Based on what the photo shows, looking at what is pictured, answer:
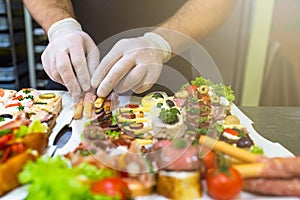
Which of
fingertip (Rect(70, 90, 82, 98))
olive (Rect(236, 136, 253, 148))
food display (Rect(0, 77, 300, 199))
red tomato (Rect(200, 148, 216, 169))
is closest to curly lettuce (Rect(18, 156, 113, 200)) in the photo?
food display (Rect(0, 77, 300, 199))

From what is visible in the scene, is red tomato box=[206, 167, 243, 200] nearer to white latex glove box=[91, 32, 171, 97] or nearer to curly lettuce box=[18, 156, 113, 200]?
curly lettuce box=[18, 156, 113, 200]

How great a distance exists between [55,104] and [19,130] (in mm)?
351

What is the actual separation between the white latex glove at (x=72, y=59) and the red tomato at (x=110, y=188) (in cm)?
60

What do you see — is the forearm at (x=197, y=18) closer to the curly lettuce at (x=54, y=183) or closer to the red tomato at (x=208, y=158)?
the red tomato at (x=208, y=158)

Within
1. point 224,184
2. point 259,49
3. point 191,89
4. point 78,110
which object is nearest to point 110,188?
point 224,184

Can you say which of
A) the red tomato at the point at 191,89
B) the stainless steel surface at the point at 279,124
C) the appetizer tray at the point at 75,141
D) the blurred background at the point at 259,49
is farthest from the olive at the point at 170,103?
the blurred background at the point at 259,49

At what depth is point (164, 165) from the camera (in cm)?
72

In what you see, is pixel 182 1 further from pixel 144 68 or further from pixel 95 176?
pixel 95 176

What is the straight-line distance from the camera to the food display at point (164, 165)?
0.60 metres

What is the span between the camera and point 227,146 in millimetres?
777

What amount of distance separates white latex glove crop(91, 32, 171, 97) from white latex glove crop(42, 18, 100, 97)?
0.05 metres

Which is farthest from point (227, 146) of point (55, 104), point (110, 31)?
point (110, 31)

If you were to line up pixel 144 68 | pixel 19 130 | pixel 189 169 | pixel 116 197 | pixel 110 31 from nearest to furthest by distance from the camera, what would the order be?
pixel 116 197 → pixel 189 169 → pixel 19 130 → pixel 144 68 → pixel 110 31

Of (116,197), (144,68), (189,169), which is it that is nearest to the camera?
(116,197)
